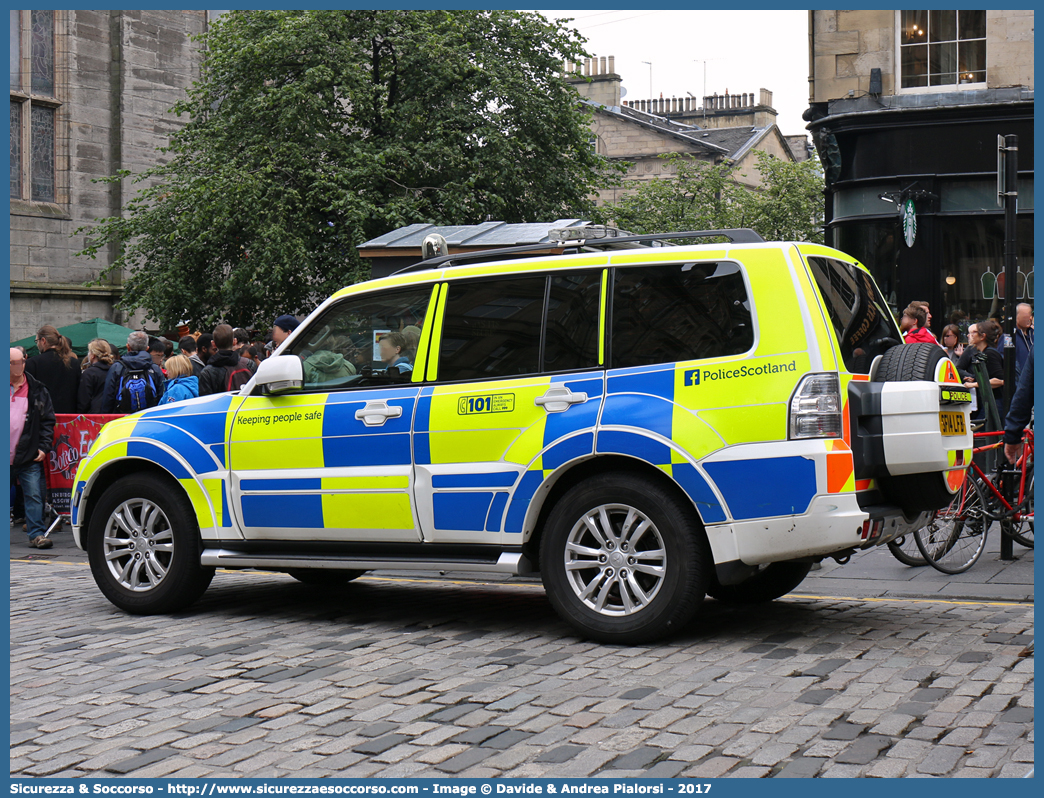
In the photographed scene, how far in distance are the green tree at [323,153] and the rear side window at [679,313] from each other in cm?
1809

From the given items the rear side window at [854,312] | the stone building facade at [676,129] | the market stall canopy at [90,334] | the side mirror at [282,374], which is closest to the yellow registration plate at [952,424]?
the rear side window at [854,312]

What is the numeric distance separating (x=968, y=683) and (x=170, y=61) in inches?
992

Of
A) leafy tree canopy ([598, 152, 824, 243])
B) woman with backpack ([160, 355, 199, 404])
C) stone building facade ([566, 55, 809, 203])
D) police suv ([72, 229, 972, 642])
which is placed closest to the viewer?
police suv ([72, 229, 972, 642])

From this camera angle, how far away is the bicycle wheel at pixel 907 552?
863cm

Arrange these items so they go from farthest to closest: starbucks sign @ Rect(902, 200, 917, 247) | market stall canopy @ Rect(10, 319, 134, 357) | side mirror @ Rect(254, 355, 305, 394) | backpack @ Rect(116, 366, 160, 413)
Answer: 1. market stall canopy @ Rect(10, 319, 134, 357)
2. starbucks sign @ Rect(902, 200, 917, 247)
3. backpack @ Rect(116, 366, 160, 413)
4. side mirror @ Rect(254, 355, 305, 394)

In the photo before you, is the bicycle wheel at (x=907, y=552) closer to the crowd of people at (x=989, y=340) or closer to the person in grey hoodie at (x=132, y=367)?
the crowd of people at (x=989, y=340)

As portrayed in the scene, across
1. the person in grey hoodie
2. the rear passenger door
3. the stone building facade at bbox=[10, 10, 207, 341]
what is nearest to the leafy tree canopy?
the stone building facade at bbox=[10, 10, 207, 341]

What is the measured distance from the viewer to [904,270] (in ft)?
54.9

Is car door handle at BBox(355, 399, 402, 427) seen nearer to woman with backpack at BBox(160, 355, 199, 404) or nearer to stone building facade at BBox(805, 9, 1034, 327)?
woman with backpack at BBox(160, 355, 199, 404)

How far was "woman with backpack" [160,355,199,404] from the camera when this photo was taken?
1092cm

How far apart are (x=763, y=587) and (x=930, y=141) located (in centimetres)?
1112

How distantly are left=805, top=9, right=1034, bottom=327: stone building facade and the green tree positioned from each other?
384 inches

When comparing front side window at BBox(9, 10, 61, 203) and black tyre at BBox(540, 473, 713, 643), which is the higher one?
front side window at BBox(9, 10, 61, 203)

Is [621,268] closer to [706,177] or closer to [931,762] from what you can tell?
[931,762]
